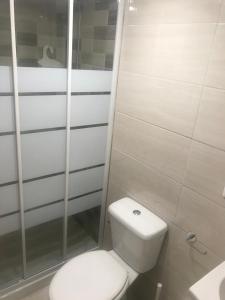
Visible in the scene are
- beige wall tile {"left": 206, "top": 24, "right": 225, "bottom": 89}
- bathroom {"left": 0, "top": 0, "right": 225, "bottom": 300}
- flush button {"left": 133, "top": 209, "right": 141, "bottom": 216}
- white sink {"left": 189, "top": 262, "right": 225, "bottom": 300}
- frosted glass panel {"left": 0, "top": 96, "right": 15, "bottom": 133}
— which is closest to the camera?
white sink {"left": 189, "top": 262, "right": 225, "bottom": 300}

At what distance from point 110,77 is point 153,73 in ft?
1.12

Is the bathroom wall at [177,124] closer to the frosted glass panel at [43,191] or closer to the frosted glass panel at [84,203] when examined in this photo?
the frosted glass panel at [84,203]

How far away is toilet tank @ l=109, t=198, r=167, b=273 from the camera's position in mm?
1394

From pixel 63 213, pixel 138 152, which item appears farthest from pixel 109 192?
pixel 138 152

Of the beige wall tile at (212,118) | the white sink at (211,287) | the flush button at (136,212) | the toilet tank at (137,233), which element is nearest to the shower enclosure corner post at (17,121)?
the toilet tank at (137,233)

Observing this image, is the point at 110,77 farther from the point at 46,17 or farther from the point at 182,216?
the point at 182,216

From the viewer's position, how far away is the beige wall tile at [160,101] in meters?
1.20

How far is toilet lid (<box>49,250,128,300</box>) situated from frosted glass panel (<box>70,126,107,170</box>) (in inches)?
23.6

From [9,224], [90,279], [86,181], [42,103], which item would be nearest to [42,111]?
[42,103]

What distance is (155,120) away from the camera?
137 centimetres

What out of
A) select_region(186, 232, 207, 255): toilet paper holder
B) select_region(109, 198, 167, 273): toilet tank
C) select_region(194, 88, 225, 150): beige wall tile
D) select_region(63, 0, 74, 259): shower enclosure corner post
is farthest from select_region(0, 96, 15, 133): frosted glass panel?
select_region(186, 232, 207, 255): toilet paper holder

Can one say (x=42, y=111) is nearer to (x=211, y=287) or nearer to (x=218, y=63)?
(x=218, y=63)

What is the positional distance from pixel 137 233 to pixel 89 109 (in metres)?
0.81

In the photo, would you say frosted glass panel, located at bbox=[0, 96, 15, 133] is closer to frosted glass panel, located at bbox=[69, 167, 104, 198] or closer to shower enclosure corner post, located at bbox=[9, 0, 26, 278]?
shower enclosure corner post, located at bbox=[9, 0, 26, 278]
